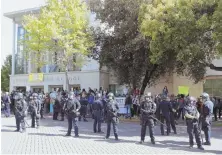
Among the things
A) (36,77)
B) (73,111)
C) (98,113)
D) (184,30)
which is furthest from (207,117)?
(36,77)

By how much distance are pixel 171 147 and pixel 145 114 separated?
4.80ft

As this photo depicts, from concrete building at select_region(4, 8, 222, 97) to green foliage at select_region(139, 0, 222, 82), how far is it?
870 centimetres

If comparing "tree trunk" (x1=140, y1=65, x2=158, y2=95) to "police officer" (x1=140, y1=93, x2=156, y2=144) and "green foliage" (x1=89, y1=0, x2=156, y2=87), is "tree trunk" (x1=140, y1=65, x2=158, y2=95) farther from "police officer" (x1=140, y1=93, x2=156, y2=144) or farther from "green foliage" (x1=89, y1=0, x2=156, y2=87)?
"police officer" (x1=140, y1=93, x2=156, y2=144)

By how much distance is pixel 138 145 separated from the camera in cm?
1133

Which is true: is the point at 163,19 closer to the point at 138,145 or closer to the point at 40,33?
the point at 138,145

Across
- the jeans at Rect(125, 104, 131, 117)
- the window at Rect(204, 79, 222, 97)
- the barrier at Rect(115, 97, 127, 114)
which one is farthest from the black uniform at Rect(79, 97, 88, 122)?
the window at Rect(204, 79, 222, 97)

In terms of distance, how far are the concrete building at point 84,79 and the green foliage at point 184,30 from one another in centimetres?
870

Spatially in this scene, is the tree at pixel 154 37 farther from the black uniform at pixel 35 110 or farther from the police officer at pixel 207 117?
the black uniform at pixel 35 110

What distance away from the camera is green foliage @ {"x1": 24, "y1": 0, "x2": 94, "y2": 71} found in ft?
82.7

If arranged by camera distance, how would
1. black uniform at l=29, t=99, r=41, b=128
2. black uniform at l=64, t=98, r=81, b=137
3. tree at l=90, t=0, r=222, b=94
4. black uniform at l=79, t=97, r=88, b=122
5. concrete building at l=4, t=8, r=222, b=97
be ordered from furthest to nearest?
concrete building at l=4, t=8, r=222, b=97 → black uniform at l=79, t=97, r=88, b=122 → tree at l=90, t=0, r=222, b=94 → black uniform at l=29, t=99, r=41, b=128 → black uniform at l=64, t=98, r=81, b=137

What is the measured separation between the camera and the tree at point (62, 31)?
25.2 metres

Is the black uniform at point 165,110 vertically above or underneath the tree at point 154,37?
underneath

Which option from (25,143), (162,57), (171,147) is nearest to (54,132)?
(25,143)

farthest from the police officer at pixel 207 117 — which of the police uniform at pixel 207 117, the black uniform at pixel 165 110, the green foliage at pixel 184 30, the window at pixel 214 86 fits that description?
the window at pixel 214 86
